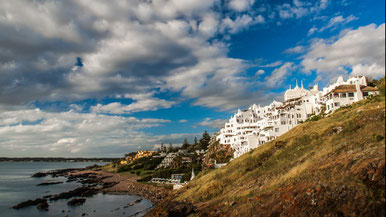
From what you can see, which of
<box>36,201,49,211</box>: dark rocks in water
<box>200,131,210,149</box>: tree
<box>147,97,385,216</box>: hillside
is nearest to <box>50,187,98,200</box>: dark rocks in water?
<box>36,201,49,211</box>: dark rocks in water

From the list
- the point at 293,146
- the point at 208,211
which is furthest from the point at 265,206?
the point at 293,146

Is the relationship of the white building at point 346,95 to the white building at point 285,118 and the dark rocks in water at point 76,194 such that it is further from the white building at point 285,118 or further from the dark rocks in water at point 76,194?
the dark rocks in water at point 76,194

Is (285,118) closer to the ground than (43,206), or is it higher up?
higher up

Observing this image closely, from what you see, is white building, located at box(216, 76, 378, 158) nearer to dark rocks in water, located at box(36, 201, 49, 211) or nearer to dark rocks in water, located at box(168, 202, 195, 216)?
dark rocks in water, located at box(168, 202, 195, 216)

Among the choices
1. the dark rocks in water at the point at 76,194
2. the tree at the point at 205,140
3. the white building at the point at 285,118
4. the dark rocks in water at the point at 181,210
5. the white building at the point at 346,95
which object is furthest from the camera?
the tree at the point at 205,140

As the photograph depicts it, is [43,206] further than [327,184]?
Yes

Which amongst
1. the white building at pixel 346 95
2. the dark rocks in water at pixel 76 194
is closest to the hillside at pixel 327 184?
the white building at pixel 346 95

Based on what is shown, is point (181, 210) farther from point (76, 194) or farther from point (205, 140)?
point (205, 140)

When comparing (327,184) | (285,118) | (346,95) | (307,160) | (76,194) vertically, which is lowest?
(76,194)

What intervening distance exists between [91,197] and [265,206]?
58407 mm

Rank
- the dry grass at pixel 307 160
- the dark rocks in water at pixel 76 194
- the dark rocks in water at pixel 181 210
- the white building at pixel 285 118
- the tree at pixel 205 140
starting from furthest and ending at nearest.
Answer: the tree at pixel 205 140, the dark rocks in water at pixel 76 194, the white building at pixel 285 118, the dark rocks in water at pixel 181 210, the dry grass at pixel 307 160

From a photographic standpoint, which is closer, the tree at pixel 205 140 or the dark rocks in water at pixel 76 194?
the dark rocks in water at pixel 76 194

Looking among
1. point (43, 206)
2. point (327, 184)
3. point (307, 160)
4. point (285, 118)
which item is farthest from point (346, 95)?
point (43, 206)

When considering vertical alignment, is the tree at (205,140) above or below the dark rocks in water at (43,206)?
above
